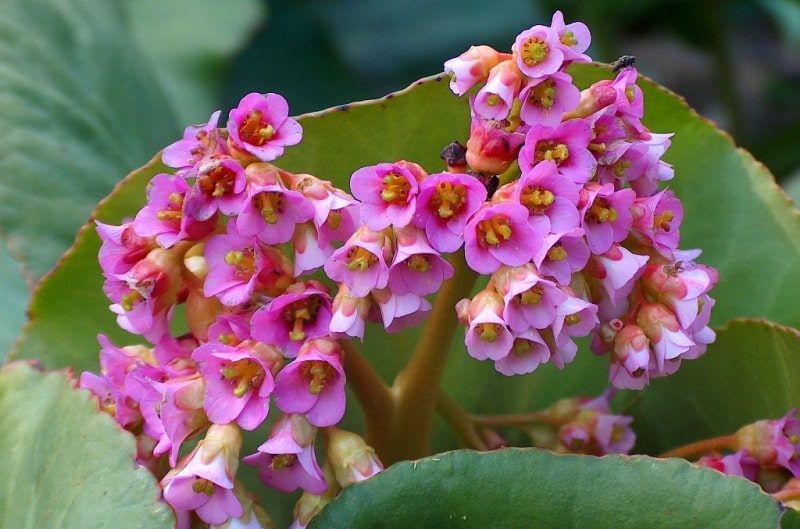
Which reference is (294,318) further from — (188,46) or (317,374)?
(188,46)

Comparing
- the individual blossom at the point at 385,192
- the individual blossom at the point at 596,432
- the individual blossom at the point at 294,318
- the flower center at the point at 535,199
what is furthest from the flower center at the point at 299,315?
the individual blossom at the point at 596,432

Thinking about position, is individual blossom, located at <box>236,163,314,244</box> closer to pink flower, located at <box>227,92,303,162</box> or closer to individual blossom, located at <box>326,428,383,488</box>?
pink flower, located at <box>227,92,303,162</box>

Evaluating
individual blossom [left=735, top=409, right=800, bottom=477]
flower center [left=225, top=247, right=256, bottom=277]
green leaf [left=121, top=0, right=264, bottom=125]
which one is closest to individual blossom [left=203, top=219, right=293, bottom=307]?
flower center [left=225, top=247, right=256, bottom=277]

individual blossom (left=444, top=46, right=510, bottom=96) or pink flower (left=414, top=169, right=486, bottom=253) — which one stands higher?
individual blossom (left=444, top=46, right=510, bottom=96)

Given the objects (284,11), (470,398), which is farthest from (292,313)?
(284,11)

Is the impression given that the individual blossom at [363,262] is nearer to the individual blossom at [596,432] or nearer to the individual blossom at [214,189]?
the individual blossom at [214,189]

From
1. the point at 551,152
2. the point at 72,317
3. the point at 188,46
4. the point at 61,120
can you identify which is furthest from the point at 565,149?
the point at 188,46
